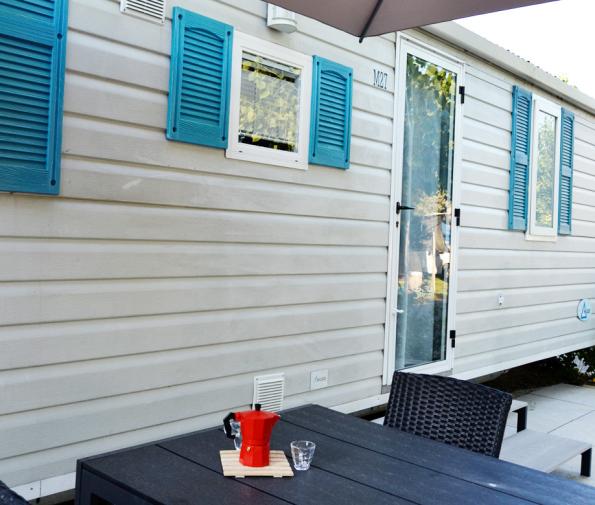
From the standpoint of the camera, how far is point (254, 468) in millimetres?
1577

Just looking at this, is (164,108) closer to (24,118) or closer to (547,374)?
(24,118)

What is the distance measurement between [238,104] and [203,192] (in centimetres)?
47

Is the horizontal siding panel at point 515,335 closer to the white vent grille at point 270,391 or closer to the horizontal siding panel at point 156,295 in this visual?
the horizontal siding panel at point 156,295

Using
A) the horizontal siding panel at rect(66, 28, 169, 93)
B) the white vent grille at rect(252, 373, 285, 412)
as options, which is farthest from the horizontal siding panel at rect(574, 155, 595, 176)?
the horizontal siding panel at rect(66, 28, 169, 93)

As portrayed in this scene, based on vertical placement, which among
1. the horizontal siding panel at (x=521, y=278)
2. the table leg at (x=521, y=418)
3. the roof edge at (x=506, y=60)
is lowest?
the table leg at (x=521, y=418)

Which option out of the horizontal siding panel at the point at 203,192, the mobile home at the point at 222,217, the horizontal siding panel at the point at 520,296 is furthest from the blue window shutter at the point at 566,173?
the horizontal siding panel at the point at 203,192

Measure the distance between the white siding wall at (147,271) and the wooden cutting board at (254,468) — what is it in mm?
1131


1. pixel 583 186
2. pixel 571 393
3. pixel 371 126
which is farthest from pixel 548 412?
pixel 371 126

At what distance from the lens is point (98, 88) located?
260 cm

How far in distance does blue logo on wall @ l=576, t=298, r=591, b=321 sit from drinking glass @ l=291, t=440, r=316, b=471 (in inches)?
220

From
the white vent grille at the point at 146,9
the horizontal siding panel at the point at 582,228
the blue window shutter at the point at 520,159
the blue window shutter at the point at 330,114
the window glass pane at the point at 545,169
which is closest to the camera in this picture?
the white vent grille at the point at 146,9

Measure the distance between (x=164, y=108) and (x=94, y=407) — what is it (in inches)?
50.0

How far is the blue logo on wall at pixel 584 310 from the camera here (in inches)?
257

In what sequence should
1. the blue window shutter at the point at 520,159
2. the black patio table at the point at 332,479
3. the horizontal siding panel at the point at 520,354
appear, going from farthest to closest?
the blue window shutter at the point at 520,159, the horizontal siding panel at the point at 520,354, the black patio table at the point at 332,479
